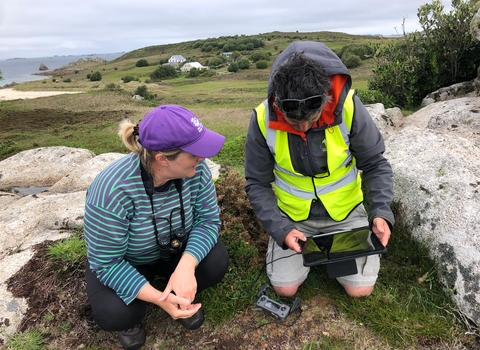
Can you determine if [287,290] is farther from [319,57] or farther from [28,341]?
[28,341]

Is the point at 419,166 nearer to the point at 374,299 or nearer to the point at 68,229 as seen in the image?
the point at 374,299

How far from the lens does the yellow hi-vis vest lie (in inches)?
122

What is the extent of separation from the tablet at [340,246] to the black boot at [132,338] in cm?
152

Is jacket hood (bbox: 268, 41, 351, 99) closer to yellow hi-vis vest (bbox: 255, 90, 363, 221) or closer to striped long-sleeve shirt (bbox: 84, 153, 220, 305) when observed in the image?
yellow hi-vis vest (bbox: 255, 90, 363, 221)

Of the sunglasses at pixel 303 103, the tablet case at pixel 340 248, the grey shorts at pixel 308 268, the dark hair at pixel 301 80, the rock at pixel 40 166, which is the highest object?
the dark hair at pixel 301 80

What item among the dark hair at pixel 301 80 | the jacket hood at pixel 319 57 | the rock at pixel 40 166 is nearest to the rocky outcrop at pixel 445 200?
the jacket hood at pixel 319 57

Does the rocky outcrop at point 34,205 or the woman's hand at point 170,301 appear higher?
the woman's hand at point 170,301

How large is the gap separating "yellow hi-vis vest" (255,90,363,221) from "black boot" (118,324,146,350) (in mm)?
1767

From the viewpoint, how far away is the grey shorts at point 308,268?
3.27m

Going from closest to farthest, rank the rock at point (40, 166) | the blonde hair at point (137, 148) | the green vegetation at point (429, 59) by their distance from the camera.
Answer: the blonde hair at point (137, 148)
the rock at point (40, 166)
the green vegetation at point (429, 59)

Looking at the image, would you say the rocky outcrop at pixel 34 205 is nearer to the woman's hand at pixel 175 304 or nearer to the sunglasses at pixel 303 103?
the woman's hand at pixel 175 304

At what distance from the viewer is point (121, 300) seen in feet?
9.04

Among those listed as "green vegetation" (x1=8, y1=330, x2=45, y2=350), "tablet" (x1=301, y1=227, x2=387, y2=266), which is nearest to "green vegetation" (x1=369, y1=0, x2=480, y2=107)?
"tablet" (x1=301, y1=227, x2=387, y2=266)

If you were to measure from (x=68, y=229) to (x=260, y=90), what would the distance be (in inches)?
731
